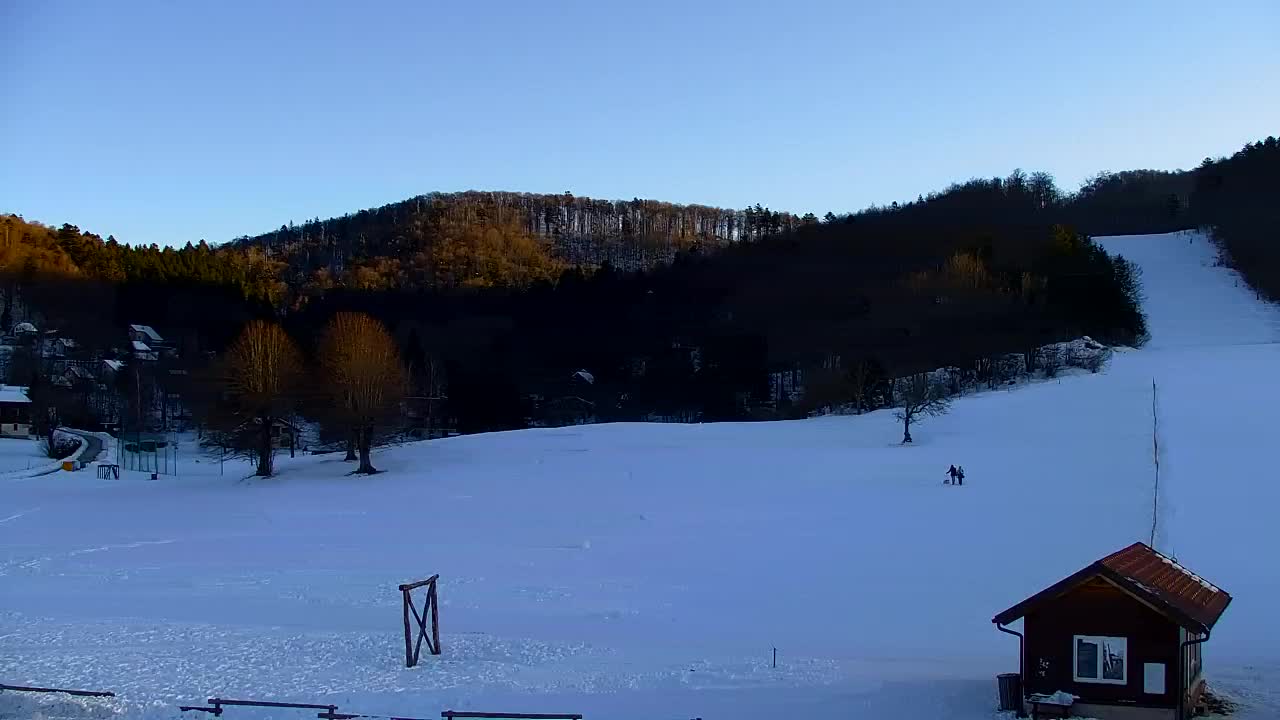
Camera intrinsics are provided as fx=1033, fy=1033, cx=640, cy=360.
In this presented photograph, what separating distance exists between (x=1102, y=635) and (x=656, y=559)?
1248 centimetres

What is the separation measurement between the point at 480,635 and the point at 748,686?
5615 mm

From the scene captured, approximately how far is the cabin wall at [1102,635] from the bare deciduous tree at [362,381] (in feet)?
100

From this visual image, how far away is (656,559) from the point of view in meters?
25.0

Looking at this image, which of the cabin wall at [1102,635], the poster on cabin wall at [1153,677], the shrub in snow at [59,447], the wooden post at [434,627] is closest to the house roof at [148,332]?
the shrub in snow at [59,447]

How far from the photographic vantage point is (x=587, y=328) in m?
75.8

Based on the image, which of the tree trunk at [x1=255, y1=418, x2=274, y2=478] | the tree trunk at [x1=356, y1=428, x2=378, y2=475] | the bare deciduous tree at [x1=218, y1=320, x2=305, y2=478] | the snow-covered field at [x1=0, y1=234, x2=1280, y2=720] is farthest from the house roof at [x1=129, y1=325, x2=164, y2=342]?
the tree trunk at [x1=356, y1=428, x2=378, y2=475]

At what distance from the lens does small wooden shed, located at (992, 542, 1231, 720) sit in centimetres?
1356

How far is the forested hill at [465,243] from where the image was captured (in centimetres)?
12450

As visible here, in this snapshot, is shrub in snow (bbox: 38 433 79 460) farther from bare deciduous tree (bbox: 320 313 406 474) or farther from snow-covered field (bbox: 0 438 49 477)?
bare deciduous tree (bbox: 320 313 406 474)

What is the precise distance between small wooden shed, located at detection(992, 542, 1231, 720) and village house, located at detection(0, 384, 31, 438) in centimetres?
6339

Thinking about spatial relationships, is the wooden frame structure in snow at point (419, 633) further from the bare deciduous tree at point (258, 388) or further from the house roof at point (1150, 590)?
the bare deciduous tree at point (258, 388)

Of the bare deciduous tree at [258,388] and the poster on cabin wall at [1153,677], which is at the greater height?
the bare deciduous tree at [258,388]

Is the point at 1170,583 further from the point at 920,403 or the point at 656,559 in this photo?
the point at 920,403

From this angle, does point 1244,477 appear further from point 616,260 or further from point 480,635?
point 616,260
